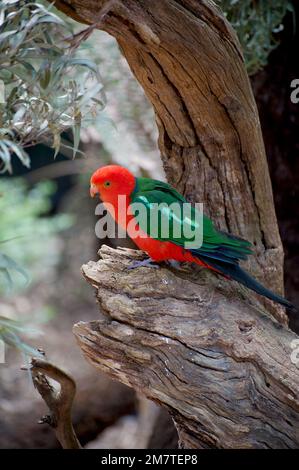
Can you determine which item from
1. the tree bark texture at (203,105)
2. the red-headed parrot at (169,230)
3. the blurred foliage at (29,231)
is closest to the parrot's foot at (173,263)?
the red-headed parrot at (169,230)

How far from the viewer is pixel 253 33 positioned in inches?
109

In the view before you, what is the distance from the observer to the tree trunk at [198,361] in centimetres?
181

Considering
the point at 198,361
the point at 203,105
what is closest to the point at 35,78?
the point at 203,105

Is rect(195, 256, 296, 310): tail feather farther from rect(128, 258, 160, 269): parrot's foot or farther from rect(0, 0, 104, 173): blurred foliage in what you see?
rect(0, 0, 104, 173): blurred foliage

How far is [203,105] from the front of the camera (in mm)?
2053

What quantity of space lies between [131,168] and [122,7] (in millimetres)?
1440

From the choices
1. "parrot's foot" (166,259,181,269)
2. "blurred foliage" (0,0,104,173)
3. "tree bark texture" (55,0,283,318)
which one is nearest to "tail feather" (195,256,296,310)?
"parrot's foot" (166,259,181,269)

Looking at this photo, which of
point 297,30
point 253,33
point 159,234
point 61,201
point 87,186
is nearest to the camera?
point 159,234

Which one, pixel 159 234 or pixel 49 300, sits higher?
pixel 159 234

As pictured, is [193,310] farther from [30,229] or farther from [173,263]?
[30,229]

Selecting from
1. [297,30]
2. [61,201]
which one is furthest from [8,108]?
[61,201]

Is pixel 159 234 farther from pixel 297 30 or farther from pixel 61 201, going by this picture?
pixel 61 201

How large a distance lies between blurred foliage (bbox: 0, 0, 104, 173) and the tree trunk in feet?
1.61

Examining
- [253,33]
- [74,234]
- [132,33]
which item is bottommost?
[74,234]
